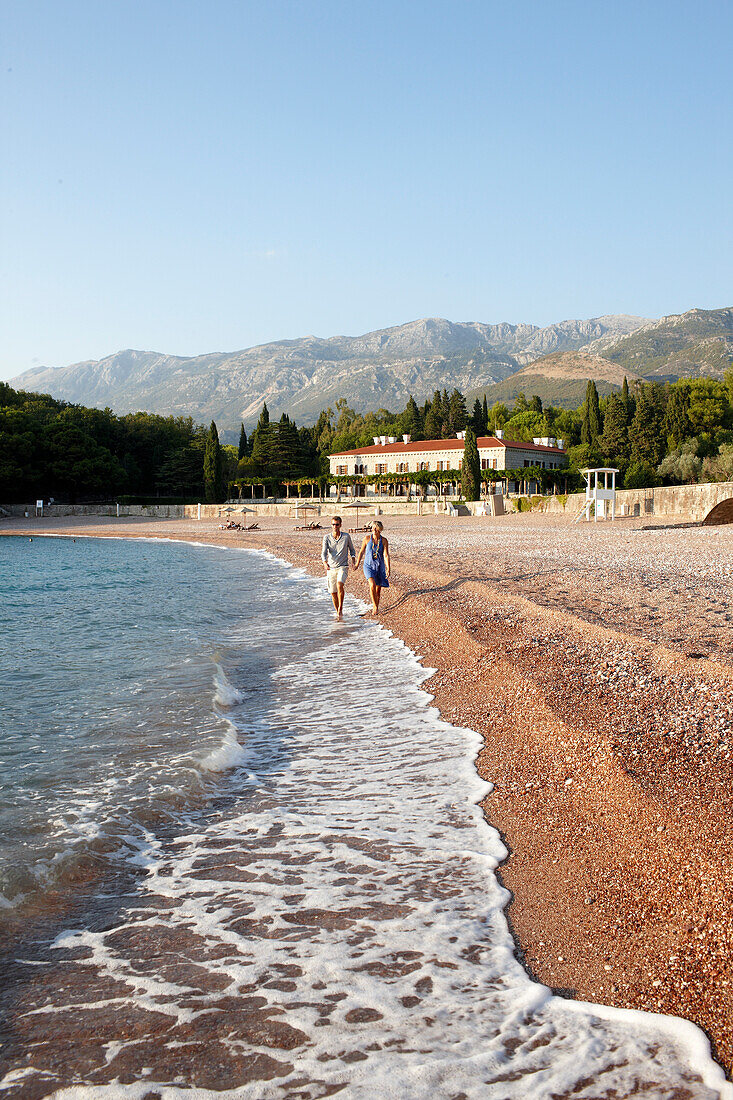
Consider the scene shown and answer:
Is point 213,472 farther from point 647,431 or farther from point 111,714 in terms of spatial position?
point 111,714

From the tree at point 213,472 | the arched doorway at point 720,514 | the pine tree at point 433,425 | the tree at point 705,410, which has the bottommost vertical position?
the arched doorway at point 720,514

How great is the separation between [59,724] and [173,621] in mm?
6690

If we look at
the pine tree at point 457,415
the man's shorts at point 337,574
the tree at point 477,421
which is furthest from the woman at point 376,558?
the pine tree at point 457,415

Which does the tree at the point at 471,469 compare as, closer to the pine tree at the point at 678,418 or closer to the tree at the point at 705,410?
the pine tree at the point at 678,418

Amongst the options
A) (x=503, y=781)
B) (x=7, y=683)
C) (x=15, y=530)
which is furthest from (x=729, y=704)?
(x=15, y=530)

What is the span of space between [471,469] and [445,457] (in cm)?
1817

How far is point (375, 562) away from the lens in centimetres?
1241

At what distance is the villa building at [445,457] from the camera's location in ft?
255

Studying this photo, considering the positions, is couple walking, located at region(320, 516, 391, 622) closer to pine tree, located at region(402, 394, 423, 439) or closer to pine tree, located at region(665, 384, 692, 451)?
pine tree, located at region(665, 384, 692, 451)

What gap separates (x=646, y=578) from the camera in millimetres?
13430

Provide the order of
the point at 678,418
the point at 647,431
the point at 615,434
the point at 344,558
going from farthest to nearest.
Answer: the point at 615,434, the point at 647,431, the point at 678,418, the point at 344,558

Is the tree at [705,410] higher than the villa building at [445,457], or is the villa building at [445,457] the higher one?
the tree at [705,410]

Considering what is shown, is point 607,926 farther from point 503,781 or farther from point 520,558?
point 520,558

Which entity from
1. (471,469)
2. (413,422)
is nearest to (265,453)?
(413,422)
